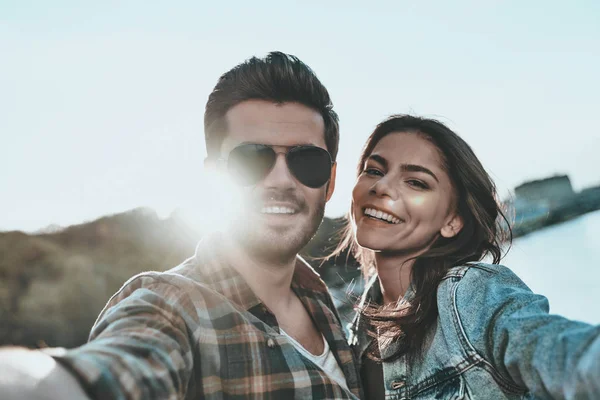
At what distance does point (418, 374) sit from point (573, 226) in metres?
7.03

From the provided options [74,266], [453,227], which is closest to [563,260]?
[453,227]

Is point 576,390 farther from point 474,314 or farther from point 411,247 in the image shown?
point 411,247

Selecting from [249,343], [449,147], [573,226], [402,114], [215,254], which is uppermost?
[402,114]

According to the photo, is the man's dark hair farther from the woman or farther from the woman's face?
the woman

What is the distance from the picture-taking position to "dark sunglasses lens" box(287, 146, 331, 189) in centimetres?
242

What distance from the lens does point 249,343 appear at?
176 centimetres

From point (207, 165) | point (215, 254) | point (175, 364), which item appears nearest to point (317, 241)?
point (207, 165)

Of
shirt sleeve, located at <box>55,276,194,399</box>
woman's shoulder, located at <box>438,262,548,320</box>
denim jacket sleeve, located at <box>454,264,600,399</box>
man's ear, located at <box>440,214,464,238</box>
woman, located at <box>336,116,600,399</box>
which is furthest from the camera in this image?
man's ear, located at <box>440,214,464,238</box>

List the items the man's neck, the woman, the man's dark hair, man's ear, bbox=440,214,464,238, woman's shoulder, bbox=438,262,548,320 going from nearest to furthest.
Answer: the woman < woman's shoulder, bbox=438,262,548,320 < the man's neck < the man's dark hair < man's ear, bbox=440,214,464,238

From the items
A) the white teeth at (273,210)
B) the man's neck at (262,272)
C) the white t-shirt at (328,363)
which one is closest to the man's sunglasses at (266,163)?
the white teeth at (273,210)

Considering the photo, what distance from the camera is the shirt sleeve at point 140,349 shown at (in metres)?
1.02

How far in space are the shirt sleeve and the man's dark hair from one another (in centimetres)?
116

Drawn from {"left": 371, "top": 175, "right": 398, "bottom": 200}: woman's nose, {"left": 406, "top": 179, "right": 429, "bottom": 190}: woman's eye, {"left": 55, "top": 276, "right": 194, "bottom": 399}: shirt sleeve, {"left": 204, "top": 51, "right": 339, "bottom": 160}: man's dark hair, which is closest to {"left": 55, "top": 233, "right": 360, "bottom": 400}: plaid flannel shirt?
{"left": 55, "top": 276, "right": 194, "bottom": 399}: shirt sleeve

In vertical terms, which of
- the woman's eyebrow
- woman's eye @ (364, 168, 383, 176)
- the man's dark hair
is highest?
the man's dark hair
